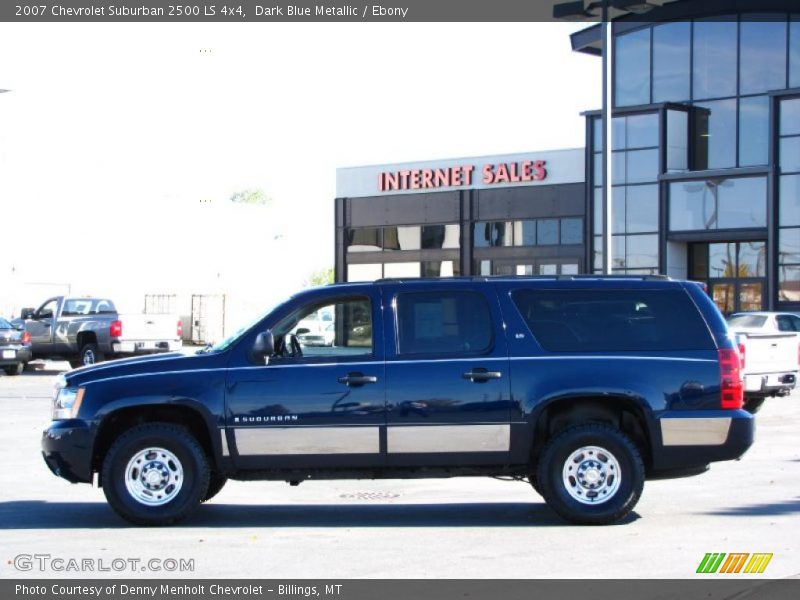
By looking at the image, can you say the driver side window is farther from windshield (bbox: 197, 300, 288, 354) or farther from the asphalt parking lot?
the asphalt parking lot

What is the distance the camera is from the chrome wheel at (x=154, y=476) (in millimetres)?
9883

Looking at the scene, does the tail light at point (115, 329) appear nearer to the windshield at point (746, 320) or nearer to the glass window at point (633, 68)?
the windshield at point (746, 320)

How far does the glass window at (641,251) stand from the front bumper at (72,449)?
3598cm

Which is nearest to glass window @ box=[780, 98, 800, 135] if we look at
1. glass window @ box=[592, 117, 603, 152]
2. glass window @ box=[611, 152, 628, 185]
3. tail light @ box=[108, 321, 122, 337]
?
glass window @ box=[611, 152, 628, 185]

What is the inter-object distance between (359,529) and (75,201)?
47686mm

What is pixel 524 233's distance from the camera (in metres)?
48.3

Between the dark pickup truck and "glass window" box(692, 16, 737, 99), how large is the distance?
3525cm

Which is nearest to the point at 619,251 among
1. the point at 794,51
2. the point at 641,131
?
the point at 641,131

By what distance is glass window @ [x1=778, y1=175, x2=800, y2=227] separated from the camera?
134 feet

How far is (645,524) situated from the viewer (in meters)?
9.98

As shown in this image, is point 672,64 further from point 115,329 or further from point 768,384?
point 768,384

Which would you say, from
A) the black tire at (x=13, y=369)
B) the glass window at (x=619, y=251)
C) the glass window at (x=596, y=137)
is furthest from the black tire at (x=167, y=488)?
the glass window at (x=596, y=137)
